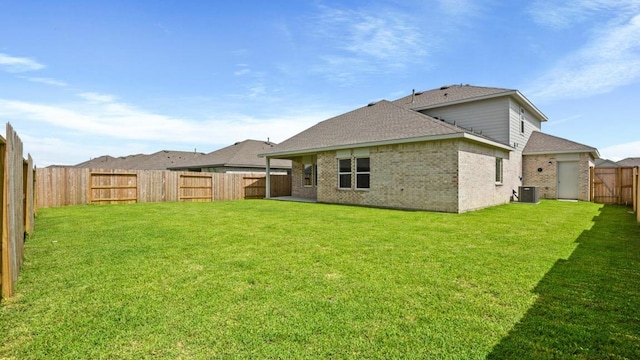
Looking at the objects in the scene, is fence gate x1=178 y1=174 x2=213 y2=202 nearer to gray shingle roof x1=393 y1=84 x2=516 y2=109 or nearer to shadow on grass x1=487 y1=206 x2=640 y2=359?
gray shingle roof x1=393 y1=84 x2=516 y2=109

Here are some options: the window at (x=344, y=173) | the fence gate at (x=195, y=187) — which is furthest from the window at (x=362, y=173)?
the fence gate at (x=195, y=187)

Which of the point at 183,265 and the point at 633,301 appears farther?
the point at 183,265

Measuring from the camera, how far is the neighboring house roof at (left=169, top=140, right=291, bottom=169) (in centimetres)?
2638

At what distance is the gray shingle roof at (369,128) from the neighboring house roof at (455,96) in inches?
97.6

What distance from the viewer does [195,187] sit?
19.5m

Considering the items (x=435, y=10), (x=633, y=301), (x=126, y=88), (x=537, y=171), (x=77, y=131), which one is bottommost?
(x=633, y=301)

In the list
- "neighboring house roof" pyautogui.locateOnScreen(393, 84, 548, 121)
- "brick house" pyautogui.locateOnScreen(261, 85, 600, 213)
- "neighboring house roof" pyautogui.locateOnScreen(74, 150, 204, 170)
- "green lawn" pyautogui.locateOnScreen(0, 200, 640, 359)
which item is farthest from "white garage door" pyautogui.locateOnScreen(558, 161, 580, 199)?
"neighboring house roof" pyautogui.locateOnScreen(74, 150, 204, 170)

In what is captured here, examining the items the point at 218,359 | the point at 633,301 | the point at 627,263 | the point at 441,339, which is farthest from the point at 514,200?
the point at 218,359

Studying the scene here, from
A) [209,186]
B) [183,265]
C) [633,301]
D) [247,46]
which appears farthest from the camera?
[209,186]

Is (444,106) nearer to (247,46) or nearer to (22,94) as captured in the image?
(247,46)

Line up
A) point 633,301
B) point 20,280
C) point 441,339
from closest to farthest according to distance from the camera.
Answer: point 441,339, point 633,301, point 20,280

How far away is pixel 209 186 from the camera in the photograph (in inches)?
787

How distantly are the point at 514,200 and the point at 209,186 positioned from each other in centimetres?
1840

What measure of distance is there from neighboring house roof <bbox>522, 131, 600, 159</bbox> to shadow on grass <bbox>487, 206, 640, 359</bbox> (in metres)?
15.1
